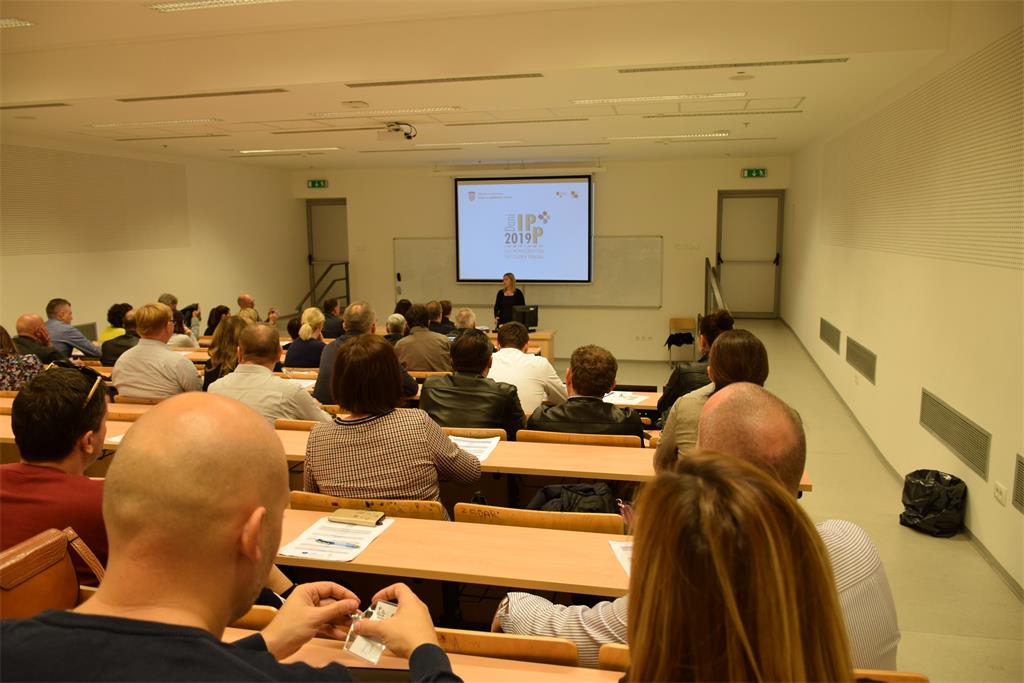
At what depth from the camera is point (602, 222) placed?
11219 mm

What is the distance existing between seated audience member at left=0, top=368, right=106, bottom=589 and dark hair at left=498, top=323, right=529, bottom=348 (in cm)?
322

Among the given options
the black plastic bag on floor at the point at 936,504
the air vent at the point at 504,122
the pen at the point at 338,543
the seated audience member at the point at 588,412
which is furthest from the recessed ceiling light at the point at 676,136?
the pen at the point at 338,543

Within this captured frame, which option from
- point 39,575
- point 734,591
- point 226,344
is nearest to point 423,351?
point 226,344

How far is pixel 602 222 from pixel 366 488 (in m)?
9.08

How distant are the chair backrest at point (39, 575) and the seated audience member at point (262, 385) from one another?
7.31 feet

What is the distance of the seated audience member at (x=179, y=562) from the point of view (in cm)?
88

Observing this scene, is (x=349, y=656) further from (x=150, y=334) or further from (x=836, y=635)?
(x=150, y=334)

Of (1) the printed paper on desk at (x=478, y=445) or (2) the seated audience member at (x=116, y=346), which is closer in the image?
(1) the printed paper on desk at (x=478, y=445)

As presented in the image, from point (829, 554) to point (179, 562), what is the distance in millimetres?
1251

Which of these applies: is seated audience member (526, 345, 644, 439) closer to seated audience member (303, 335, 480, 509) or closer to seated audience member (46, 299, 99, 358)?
seated audience member (303, 335, 480, 509)

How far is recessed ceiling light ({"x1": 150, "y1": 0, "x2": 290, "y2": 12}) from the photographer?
4.39 meters

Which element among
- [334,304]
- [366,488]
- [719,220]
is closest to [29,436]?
[366,488]

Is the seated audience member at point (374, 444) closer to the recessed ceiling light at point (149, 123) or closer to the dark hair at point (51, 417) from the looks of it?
the dark hair at point (51, 417)

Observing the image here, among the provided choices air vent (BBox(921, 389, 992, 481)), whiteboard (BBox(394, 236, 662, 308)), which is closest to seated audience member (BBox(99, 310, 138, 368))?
whiteboard (BBox(394, 236, 662, 308))
